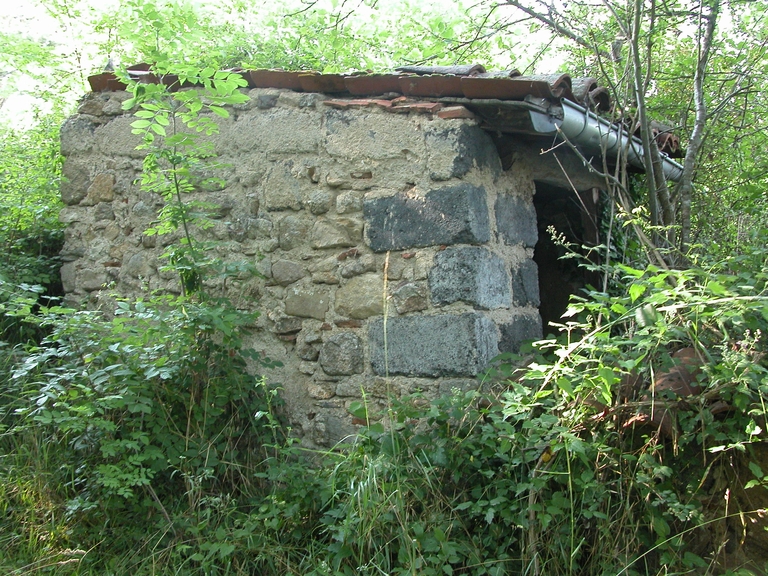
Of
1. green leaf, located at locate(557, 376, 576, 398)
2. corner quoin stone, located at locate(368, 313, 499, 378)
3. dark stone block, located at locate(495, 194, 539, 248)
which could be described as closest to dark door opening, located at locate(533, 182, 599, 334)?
dark stone block, located at locate(495, 194, 539, 248)

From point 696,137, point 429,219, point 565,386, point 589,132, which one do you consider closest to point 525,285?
point 429,219

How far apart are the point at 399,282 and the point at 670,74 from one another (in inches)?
143

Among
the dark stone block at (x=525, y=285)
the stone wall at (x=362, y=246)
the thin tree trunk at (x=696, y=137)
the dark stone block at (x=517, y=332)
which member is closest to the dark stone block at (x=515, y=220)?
the stone wall at (x=362, y=246)

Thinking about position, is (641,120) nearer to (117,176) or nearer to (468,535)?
(468,535)

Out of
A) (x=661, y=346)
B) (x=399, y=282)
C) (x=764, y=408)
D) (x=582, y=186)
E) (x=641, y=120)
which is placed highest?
(x=641, y=120)

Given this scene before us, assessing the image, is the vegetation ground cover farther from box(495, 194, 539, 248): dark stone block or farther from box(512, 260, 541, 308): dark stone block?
box(495, 194, 539, 248): dark stone block

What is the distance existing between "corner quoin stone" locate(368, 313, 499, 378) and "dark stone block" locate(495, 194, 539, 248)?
1.85 feet

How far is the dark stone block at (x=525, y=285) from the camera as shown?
3.97 m

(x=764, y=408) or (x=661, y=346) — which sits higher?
(x=661, y=346)

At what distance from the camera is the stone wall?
3.63 m

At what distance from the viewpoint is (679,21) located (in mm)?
5172

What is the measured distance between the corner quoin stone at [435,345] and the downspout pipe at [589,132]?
3.37ft

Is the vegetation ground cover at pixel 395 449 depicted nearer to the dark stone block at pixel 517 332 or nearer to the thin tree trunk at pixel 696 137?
the dark stone block at pixel 517 332

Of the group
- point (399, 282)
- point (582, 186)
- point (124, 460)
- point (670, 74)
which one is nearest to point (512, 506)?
point (399, 282)
